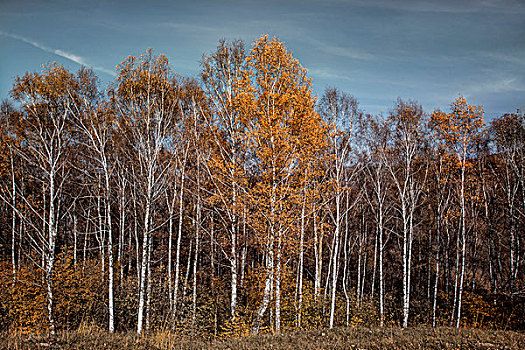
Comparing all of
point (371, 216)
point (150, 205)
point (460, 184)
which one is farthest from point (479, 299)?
point (150, 205)

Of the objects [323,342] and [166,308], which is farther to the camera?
[166,308]

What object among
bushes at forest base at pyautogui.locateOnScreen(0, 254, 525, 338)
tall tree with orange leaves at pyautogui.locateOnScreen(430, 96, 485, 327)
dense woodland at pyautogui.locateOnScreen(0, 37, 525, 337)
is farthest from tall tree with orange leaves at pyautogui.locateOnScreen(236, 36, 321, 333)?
tall tree with orange leaves at pyautogui.locateOnScreen(430, 96, 485, 327)

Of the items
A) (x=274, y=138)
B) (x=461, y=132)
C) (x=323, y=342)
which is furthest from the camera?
(x=461, y=132)

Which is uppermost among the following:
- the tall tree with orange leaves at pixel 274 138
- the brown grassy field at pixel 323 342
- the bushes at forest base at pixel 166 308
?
the tall tree with orange leaves at pixel 274 138

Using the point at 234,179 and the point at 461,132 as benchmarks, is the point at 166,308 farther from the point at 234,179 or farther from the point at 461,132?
the point at 461,132

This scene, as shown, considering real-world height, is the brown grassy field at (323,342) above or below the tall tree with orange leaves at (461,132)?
below

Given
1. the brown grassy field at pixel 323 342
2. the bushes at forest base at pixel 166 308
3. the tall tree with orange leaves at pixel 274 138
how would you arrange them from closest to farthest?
the brown grassy field at pixel 323 342 → the tall tree with orange leaves at pixel 274 138 → the bushes at forest base at pixel 166 308

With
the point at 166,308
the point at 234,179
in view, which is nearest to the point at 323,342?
the point at 234,179

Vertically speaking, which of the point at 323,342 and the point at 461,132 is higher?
the point at 461,132

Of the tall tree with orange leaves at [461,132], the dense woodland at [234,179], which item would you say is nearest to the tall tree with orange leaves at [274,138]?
the dense woodland at [234,179]

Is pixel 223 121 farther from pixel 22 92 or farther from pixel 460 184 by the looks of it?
pixel 460 184

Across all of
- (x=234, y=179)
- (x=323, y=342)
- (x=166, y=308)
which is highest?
(x=234, y=179)

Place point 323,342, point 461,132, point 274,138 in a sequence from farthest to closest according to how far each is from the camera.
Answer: point 461,132 → point 274,138 → point 323,342

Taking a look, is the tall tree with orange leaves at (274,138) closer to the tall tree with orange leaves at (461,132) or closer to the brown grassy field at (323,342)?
the brown grassy field at (323,342)
